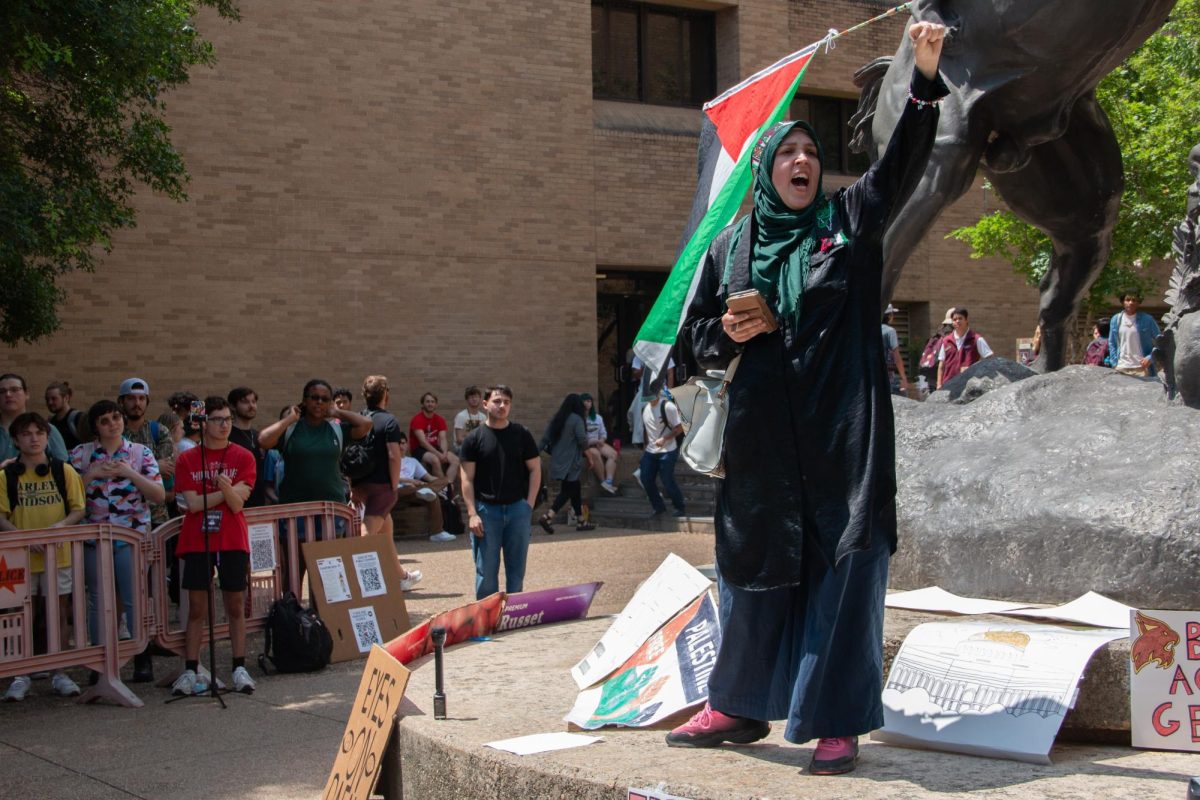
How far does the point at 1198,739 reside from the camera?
3803 mm

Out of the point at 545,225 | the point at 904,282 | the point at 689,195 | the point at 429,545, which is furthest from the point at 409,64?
the point at 904,282

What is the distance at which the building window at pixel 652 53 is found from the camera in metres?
22.0

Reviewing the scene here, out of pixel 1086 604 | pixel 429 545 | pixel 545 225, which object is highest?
pixel 545 225

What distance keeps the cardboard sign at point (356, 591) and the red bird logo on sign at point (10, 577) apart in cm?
191

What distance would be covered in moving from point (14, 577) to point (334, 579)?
2.20m

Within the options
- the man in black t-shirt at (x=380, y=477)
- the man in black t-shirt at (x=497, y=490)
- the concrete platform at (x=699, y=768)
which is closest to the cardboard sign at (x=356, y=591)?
the man in black t-shirt at (x=497, y=490)

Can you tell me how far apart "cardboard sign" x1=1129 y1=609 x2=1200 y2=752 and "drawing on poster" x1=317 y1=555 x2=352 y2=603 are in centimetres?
600

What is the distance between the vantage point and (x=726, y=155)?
19.2ft

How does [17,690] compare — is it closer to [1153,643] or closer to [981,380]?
[981,380]

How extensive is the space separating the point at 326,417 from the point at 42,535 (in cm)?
283

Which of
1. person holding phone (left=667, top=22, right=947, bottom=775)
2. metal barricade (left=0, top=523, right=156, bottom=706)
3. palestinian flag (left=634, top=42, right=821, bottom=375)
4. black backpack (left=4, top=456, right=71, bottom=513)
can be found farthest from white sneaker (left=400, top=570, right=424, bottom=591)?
person holding phone (left=667, top=22, right=947, bottom=775)

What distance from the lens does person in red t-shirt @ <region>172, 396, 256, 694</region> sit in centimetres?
785

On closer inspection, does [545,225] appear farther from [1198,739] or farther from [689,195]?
[1198,739]

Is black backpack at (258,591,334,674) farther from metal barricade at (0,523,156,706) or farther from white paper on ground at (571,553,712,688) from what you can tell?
white paper on ground at (571,553,712,688)
